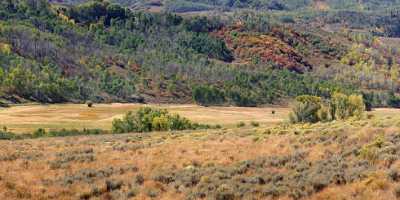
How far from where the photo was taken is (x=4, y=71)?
174625 mm

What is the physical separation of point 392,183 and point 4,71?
168569 mm

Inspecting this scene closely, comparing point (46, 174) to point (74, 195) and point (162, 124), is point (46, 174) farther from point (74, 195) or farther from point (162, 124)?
point (162, 124)

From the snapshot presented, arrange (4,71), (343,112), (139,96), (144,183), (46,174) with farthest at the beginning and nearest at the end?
1. (139,96)
2. (4,71)
3. (343,112)
4. (46,174)
5. (144,183)

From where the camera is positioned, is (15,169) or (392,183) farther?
(15,169)

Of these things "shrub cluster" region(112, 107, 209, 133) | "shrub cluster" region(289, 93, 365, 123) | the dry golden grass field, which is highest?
the dry golden grass field

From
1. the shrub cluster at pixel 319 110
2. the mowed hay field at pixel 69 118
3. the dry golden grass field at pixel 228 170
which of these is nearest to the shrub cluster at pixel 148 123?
the mowed hay field at pixel 69 118

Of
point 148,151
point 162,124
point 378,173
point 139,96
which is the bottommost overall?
point 139,96

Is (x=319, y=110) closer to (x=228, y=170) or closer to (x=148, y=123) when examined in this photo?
(x=148, y=123)

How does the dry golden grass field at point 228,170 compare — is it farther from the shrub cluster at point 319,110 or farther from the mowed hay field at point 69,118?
the mowed hay field at point 69,118

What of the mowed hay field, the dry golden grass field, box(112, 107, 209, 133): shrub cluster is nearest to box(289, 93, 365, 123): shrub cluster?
box(112, 107, 209, 133): shrub cluster

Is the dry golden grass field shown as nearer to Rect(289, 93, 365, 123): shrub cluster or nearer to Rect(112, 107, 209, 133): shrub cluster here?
Rect(289, 93, 365, 123): shrub cluster

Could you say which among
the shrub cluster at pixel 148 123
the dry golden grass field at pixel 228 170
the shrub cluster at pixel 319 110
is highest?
the dry golden grass field at pixel 228 170

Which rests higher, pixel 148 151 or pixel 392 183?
pixel 392 183

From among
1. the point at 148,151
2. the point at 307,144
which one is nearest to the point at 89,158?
the point at 148,151
